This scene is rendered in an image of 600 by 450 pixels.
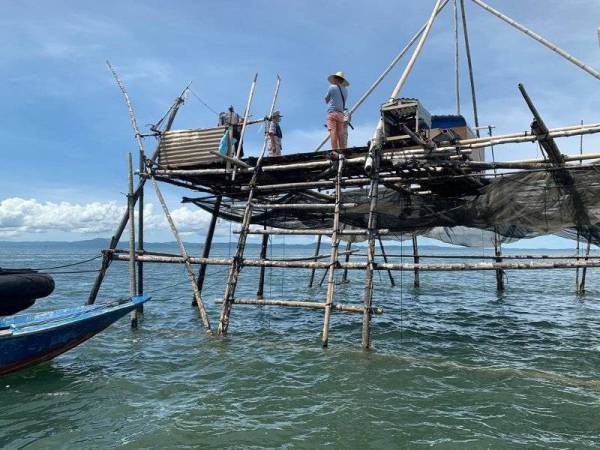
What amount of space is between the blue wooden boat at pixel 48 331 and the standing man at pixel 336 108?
5802 mm

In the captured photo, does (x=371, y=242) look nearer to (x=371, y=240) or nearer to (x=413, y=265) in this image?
(x=371, y=240)

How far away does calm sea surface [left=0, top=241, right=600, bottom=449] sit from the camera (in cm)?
596

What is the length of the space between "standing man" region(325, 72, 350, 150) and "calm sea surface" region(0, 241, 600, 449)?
4.86 meters

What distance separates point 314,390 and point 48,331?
495 cm

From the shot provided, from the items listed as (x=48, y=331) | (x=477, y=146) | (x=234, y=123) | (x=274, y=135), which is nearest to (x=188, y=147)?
(x=234, y=123)

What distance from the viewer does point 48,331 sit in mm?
8258

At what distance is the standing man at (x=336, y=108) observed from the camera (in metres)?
10.7

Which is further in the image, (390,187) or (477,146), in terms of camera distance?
(390,187)

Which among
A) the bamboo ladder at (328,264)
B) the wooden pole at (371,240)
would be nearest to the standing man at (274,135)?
the bamboo ladder at (328,264)

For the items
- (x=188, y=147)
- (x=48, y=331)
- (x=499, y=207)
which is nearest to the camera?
(x=48, y=331)

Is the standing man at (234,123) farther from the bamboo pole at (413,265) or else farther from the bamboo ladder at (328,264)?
the bamboo pole at (413,265)

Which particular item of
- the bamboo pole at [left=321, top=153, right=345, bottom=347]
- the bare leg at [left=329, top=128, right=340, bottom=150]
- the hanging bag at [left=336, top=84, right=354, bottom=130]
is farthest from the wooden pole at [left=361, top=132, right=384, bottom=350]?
the hanging bag at [left=336, top=84, right=354, bottom=130]

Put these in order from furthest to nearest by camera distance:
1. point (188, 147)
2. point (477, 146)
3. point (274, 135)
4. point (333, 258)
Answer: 1. point (274, 135)
2. point (188, 147)
3. point (333, 258)
4. point (477, 146)

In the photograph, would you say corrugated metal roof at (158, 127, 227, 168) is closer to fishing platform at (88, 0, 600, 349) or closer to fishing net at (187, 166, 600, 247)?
fishing platform at (88, 0, 600, 349)
